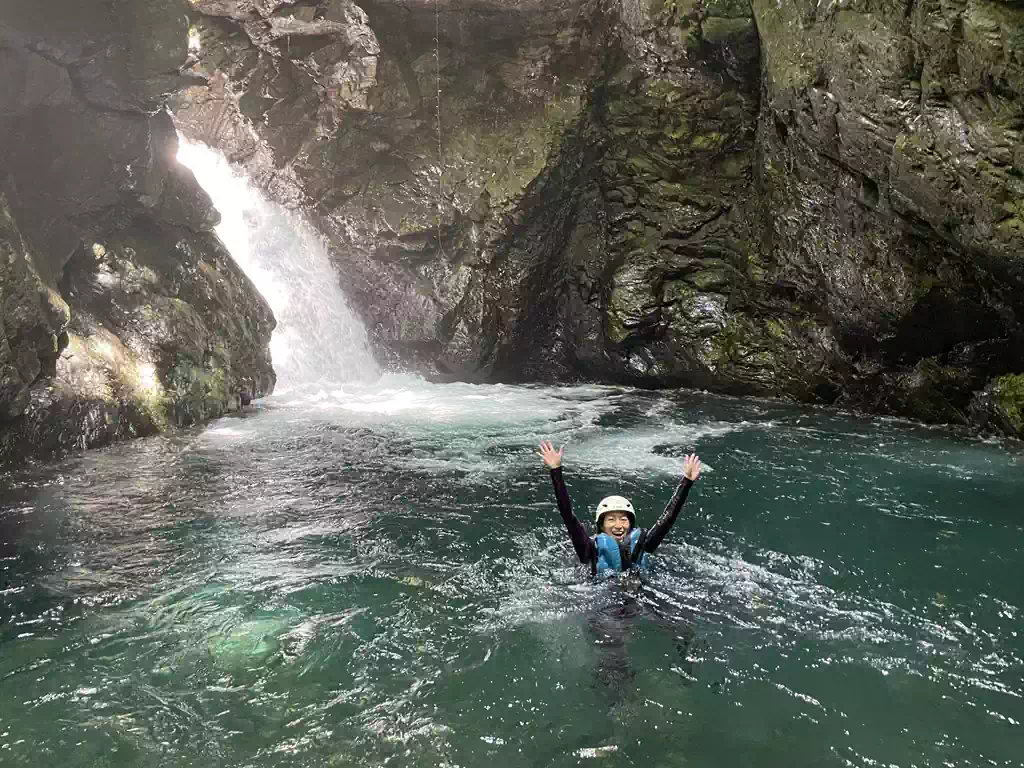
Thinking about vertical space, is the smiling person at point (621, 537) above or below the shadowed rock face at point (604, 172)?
below

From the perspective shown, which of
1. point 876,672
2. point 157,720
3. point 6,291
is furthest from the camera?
point 6,291

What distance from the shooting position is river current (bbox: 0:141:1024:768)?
201 inches

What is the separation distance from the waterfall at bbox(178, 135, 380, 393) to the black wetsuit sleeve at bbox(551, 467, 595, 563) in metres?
14.7

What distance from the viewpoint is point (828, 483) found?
11.0 meters

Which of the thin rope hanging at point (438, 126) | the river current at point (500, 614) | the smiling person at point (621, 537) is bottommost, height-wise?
the river current at point (500, 614)

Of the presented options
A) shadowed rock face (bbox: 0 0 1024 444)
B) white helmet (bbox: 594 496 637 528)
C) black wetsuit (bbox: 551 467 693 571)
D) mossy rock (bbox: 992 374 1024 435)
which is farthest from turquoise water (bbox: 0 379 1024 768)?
shadowed rock face (bbox: 0 0 1024 444)

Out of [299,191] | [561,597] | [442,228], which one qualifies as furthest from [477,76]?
[561,597]

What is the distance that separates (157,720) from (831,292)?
14.7 m

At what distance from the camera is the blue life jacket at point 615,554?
7344 mm

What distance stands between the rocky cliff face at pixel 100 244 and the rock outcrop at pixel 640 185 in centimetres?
343

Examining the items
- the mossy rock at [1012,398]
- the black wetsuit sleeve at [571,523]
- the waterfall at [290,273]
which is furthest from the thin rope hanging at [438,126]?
the black wetsuit sleeve at [571,523]

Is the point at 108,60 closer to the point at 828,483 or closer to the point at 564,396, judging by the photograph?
the point at 564,396

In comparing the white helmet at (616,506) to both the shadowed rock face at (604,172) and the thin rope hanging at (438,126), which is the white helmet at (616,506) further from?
the thin rope hanging at (438,126)

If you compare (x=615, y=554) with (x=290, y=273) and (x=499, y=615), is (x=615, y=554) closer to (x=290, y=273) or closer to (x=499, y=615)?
(x=499, y=615)
